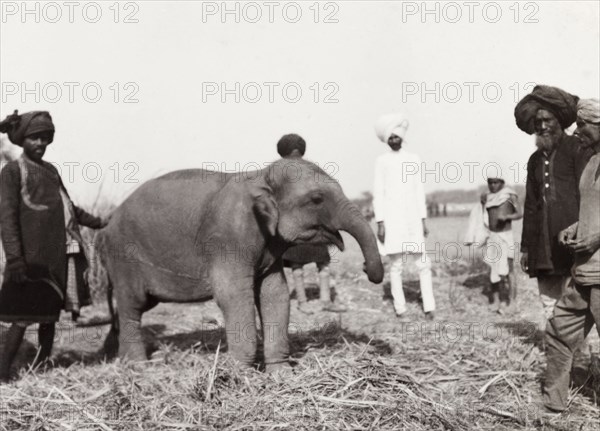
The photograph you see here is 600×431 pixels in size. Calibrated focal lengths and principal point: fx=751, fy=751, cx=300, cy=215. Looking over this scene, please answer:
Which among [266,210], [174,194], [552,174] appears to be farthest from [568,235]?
[174,194]

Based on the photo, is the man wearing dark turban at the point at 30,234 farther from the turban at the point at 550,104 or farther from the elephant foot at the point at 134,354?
the turban at the point at 550,104

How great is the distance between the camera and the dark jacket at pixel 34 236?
6.04 meters

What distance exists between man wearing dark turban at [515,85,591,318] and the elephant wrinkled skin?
142cm

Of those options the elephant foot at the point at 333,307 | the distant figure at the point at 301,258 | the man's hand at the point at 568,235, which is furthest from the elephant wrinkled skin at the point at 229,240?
the elephant foot at the point at 333,307

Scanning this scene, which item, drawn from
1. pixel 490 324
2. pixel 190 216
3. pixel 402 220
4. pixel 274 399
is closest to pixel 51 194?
pixel 190 216

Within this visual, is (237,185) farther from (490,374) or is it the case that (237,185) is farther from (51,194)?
(490,374)

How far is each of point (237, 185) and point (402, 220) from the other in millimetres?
3400

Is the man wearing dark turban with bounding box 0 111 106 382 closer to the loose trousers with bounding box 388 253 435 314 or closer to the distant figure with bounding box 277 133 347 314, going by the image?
the distant figure with bounding box 277 133 347 314

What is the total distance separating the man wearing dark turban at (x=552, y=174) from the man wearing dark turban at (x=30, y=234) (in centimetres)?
388

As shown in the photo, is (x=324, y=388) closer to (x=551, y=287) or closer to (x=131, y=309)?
(x=551, y=287)

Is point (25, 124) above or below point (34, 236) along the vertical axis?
above

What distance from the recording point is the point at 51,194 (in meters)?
6.41

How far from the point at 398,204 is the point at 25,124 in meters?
4.45

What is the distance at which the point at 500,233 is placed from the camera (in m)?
9.49
